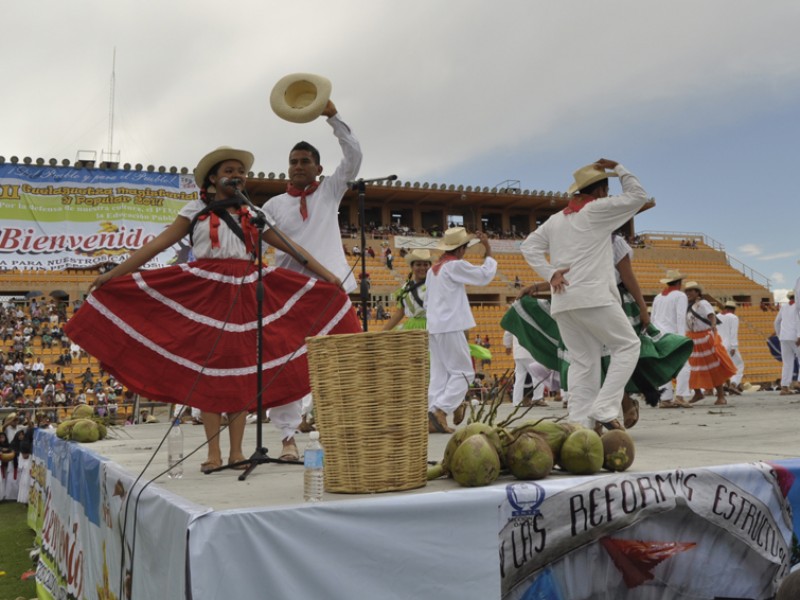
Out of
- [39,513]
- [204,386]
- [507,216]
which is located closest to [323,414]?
[204,386]

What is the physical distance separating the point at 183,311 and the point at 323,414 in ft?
4.72

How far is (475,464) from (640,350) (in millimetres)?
3046

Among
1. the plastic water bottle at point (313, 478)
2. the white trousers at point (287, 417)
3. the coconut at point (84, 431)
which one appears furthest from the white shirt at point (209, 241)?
the coconut at point (84, 431)

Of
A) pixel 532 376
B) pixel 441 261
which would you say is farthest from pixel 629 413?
pixel 532 376

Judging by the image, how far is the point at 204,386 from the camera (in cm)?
380

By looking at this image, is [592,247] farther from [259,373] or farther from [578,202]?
[259,373]

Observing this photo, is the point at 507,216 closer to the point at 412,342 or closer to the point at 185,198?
the point at 185,198

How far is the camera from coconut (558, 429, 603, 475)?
9.05 ft

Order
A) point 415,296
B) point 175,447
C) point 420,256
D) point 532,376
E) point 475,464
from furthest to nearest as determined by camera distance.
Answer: point 532,376 → point 420,256 → point 415,296 → point 175,447 → point 475,464

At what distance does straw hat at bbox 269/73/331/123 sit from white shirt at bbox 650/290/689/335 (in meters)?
7.27

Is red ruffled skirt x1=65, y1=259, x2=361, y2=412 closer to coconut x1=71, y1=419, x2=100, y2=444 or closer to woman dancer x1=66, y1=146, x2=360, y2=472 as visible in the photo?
woman dancer x1=66, y1=146, x2=360, y2=472

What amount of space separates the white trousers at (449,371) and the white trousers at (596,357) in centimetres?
166

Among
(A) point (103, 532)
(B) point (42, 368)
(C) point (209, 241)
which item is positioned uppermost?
(C) point (209, 241)

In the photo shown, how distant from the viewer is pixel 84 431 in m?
5.41
